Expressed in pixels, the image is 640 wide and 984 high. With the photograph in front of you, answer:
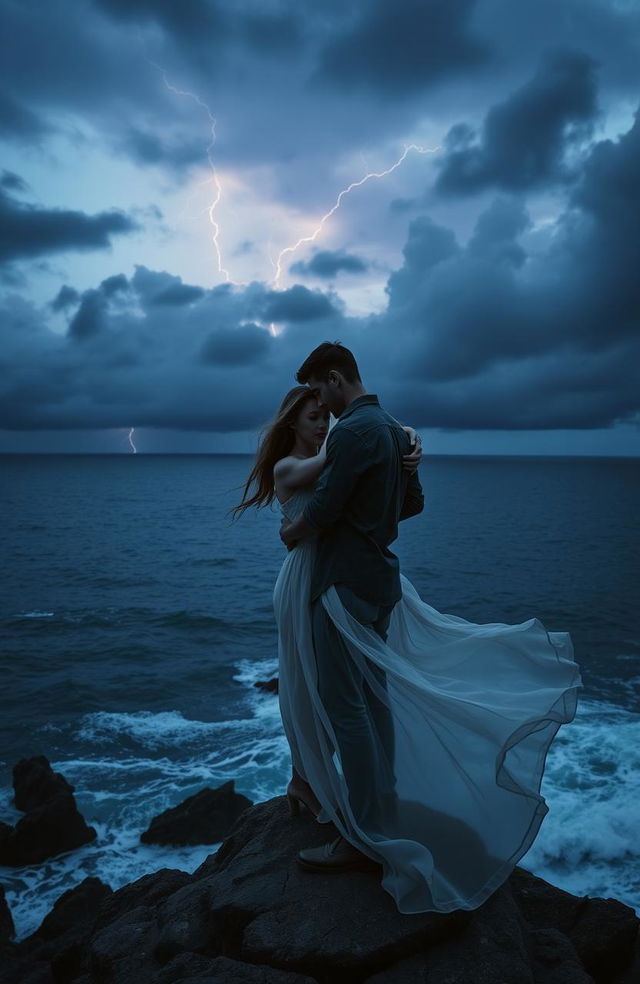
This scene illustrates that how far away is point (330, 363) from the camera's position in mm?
3873

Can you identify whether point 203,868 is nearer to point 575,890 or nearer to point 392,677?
point 392,677

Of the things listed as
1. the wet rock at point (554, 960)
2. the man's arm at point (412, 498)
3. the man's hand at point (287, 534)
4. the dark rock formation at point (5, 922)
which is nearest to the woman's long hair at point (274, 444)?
the man's hand at point (287, 534)

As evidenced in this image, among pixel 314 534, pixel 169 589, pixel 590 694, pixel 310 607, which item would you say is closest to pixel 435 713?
pixel 310 607

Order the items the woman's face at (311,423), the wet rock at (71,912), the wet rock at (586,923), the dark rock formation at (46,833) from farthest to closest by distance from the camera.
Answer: the dark rock formation at (46,833) < the wet rock at (71,912) < the wet rock at (586,923) < the woman's face at (311,423)

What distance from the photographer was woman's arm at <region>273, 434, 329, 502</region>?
12.5 feet

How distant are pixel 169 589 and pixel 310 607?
32851 millimetres

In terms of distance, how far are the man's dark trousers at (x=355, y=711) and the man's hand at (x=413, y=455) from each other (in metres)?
0.86

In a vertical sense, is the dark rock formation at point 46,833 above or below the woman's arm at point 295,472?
below

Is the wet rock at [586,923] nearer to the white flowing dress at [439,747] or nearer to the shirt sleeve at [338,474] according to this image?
the white flowing dress at [439,747]

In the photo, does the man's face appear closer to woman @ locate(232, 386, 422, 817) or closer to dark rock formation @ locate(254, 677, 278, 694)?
woman @ locate(232, 386, 422, 817)

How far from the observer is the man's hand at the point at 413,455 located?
3882mm

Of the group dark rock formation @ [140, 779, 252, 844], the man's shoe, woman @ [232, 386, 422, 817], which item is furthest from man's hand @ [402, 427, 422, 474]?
dark rock formation @ [140, 779, 252, 844]

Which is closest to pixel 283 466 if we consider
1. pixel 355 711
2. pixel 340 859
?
pixel 355 711

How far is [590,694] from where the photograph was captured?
1705cm
